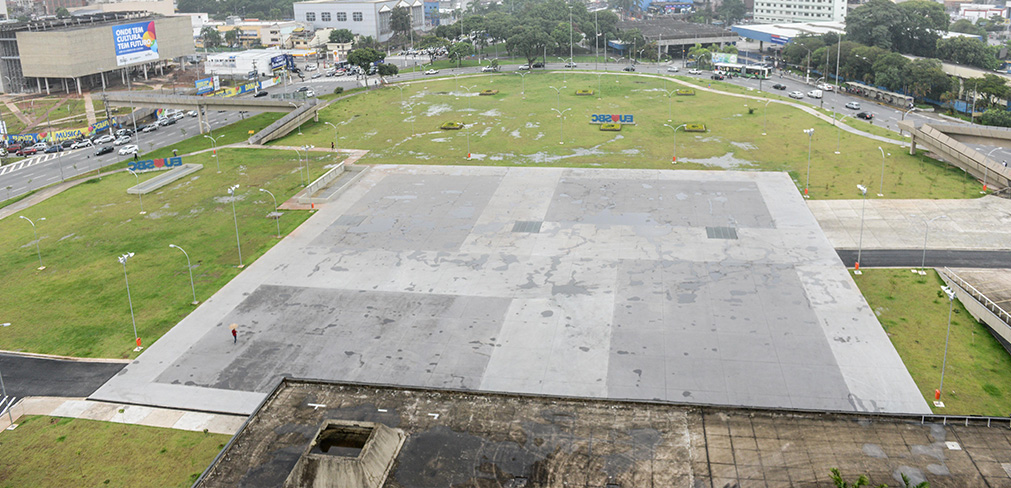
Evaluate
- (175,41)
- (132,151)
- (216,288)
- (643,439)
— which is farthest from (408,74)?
(643,439)

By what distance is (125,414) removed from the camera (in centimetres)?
4631

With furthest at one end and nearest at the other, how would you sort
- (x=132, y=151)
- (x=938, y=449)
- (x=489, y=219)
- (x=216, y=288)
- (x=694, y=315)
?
(x=132, y=151) < (x=489, y=219) < (x=216, y=288) < (x=694, y=315) < (x=938, y=449)

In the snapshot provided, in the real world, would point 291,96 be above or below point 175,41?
below

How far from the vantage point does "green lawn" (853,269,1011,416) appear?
4531 centimetres

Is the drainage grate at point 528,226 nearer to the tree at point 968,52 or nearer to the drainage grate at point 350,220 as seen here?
the drainage grate at point 350,220

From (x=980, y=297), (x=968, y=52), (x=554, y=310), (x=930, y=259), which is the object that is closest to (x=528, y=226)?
Result: (x=554, y=310)

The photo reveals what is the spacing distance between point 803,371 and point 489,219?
38315mm

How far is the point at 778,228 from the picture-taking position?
236ft

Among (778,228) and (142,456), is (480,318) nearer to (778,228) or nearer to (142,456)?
(142,456)

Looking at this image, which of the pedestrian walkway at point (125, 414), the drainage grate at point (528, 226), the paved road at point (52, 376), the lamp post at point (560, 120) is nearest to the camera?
the pedestrian walkway at point (125, 414)

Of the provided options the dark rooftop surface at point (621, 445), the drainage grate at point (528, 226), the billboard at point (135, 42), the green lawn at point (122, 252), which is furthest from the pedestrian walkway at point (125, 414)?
the billboard at point (135, 42)

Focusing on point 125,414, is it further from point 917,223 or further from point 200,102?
point 200,102

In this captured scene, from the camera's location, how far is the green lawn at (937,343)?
4531cm

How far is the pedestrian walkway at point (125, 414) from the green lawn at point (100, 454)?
22.2 inches
